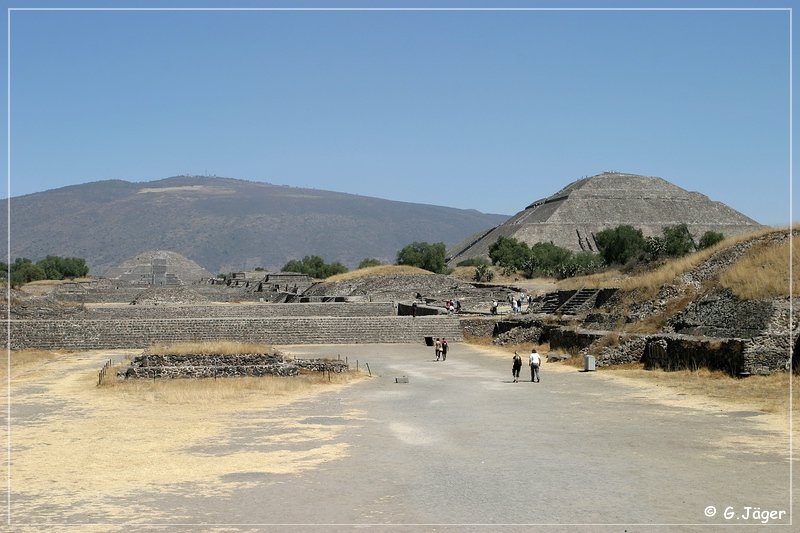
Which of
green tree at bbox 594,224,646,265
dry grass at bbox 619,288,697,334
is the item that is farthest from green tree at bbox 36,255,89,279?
dry grass at bbox 619,288,697,334

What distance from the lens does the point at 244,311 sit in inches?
1834

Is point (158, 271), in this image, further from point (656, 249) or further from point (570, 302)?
point (570, 302)

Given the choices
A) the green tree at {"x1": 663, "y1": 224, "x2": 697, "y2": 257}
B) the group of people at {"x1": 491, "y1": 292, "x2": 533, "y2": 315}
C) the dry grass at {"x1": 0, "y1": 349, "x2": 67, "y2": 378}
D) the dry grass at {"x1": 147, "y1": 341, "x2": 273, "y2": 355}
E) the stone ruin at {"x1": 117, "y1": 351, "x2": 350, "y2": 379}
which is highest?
the green tree at {"x1": 663, "y1": 224, "x2": 697, "y2": 257}

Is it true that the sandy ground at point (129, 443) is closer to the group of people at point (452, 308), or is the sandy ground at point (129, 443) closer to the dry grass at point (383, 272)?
the group of people at point (452, 308)

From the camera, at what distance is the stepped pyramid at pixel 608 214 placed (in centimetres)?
11725

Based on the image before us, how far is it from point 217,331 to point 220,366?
44.0 ft

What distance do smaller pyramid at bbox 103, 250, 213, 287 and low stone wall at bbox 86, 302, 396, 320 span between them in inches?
1469

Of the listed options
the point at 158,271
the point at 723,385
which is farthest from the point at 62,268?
the point at 723,385

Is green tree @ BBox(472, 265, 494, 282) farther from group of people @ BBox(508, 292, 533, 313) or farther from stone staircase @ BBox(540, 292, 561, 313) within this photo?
stone staircase @ BBox(540, 292, 561, 313)

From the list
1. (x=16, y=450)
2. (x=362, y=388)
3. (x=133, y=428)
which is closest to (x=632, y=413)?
(x=362, y=388)

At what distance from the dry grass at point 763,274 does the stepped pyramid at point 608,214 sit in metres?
82.2

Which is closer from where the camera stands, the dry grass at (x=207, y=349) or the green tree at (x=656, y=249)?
the dry grass at (x=207, y=349)

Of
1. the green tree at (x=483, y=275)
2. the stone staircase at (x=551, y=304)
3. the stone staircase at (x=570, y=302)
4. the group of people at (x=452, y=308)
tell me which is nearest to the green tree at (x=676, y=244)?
the green tree at (x=483, y=275)

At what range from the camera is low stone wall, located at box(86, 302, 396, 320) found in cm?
4359
